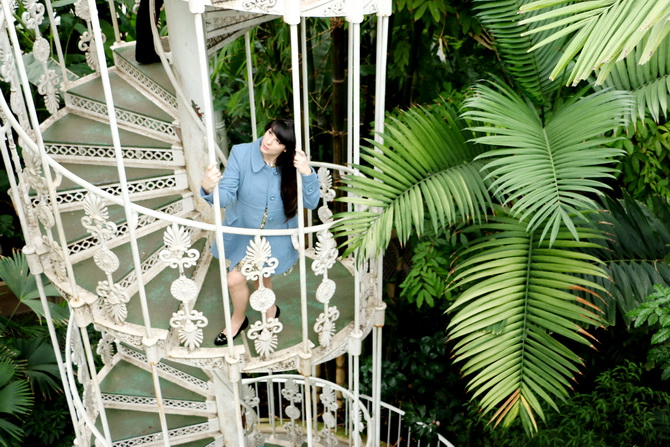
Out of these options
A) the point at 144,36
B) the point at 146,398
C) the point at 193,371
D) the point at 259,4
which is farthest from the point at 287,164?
the point at 146,398

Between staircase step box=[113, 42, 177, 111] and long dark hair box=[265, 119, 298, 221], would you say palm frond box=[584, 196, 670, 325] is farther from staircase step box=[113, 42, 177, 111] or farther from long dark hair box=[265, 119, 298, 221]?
staircase step box=[113, 42, 177, 111]

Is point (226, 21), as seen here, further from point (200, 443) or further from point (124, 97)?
point (200, 443)

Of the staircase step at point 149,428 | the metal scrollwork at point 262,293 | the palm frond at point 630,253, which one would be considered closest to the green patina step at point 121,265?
the metal scrollwork at point 262,293

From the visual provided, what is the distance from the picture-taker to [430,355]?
5570 millimetres

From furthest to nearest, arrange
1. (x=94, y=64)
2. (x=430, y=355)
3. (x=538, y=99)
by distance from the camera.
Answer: (x=430, y=355)
(x=94, y=64)
(x=538, y=99)

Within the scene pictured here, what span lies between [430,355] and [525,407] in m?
2.41

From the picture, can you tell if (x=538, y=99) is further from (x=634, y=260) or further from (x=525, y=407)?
(x=525, y=407)

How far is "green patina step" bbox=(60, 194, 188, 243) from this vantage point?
12.5ft

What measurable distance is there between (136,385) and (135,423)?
255mm

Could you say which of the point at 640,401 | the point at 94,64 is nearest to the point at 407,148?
the point at 94,64

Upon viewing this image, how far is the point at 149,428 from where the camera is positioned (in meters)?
4.82

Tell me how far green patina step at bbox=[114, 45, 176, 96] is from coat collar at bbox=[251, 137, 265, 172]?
4.38ft

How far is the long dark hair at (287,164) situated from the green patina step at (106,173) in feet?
3.14

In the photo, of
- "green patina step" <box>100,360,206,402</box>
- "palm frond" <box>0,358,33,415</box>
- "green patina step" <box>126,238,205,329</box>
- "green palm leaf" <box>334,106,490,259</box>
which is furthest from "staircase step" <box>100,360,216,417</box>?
"green palm leaf" <box>334,106,490,259</box>
